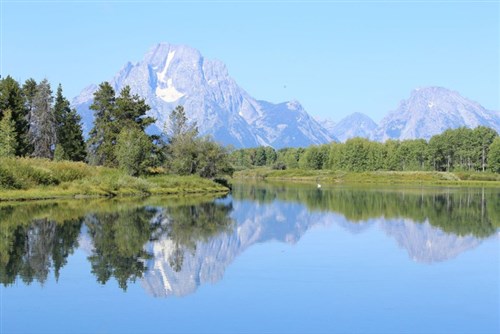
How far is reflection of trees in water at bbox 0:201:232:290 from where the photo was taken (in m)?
19.5

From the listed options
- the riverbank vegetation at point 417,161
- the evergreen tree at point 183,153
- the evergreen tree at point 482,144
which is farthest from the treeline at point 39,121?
the evergreen tree at point 482,144

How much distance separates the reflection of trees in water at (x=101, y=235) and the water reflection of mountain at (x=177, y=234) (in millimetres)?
34

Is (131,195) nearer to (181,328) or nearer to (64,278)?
(64,278)

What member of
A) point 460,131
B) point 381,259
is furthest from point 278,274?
point 460,131

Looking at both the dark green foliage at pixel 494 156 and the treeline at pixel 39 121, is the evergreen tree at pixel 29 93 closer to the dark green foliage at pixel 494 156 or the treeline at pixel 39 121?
the treeline at pixel 39 121

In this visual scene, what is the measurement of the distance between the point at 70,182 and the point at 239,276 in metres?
39.9

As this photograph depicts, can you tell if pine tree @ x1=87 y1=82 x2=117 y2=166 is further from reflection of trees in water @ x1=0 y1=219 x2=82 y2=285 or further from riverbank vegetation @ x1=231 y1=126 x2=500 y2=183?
riverbank vegetation @ x1=231 y1=126 x2=500 y2=183

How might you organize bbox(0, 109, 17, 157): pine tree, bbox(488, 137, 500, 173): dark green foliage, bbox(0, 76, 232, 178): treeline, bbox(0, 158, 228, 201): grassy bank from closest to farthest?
bbox(0, 158, 228, 201): grassy bank, bbox(0, 109, 17, 157): pine tree, bbox(0, 76, 232, 178): treeline, bbox(488, 137, 500, 173): dark green foliage

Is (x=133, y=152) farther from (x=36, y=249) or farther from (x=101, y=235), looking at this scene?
(x=36, y=249)

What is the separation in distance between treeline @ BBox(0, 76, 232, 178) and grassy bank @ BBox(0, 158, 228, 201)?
4.36m

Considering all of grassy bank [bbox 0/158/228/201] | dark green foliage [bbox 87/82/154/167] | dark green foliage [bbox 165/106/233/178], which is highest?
dark green foliage [bbox 87/82/154/167]

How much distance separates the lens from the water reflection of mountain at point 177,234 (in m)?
19.5

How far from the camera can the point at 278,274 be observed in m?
19.8

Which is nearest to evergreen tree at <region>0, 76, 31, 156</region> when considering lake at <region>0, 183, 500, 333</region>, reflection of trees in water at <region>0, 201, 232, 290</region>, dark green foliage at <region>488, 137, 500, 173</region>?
reflection of trees in water at <region>0, 201, 232, 290</region>
